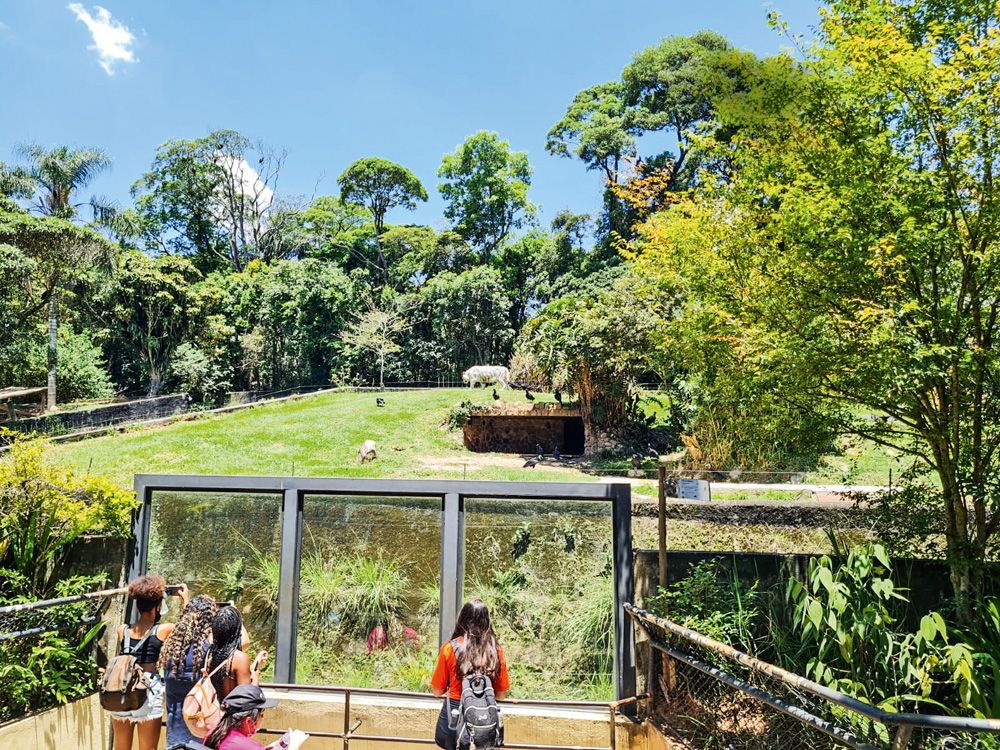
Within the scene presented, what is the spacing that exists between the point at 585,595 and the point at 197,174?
51.6 metres

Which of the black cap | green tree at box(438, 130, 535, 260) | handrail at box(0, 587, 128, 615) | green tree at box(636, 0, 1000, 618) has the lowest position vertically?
handrail at box(0, 587, 128, 615)

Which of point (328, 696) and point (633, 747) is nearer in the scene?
point (633, 747)

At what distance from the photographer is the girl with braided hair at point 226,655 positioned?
3352 mm

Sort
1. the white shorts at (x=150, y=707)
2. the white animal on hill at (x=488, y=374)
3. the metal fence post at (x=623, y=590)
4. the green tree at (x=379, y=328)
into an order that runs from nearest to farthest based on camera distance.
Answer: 1. the white shorts at (x=150, y=707)
2. the metal fence post at (x=623, y=590)
3. the white animal on hill at (x=488, y=374)
4. the green tree at (x=379, y=328)

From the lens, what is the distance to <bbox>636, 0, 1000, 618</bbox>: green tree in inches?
174

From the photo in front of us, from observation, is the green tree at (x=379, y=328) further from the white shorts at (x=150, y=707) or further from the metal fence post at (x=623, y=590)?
the white shorts at (x=150, y=707)

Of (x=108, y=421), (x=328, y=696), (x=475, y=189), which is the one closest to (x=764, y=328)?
(x=328, y=696)

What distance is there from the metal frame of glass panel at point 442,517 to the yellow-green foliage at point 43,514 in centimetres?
21

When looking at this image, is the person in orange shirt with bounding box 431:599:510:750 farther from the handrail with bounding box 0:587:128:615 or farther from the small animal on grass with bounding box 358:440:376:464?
the small animal on grass with bounding box 358:440:376:464

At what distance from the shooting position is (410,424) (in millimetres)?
20797

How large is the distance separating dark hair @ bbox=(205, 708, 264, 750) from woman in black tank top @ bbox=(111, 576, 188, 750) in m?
1.30

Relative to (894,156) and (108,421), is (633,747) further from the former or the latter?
(108,421)

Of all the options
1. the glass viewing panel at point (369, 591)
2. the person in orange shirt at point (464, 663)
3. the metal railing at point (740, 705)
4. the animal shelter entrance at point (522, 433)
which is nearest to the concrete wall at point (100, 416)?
the animal shelter entrance at point (522, 433)

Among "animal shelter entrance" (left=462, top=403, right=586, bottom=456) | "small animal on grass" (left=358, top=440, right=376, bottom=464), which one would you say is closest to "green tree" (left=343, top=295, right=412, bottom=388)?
"animal shelter entrance" (left=462, top=403, right=586, bottom=456)
